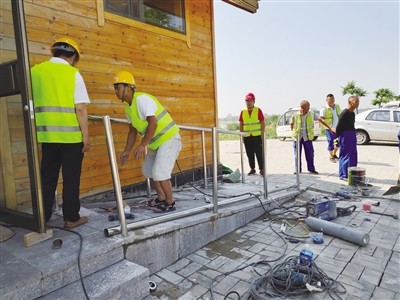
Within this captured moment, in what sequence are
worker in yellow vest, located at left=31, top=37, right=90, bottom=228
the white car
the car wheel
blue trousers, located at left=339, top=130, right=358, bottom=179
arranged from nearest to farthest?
worker in yellow vest, located at left=31, top=37, right=90, bottom=228 < blue trousers, located at left=339, top=130, right=358, bottom=179 < the white car < the car wheel

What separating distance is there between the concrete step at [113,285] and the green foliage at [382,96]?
43.0 meters

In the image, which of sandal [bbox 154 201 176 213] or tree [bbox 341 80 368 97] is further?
tree [bbox 341 80 368 97]

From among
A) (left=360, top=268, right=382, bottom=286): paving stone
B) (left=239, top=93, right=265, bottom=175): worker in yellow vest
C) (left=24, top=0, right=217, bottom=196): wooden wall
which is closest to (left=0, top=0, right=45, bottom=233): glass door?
(left=24, top=0, right=217, bottom=196): wooden wall

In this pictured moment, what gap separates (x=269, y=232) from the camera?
3.72m

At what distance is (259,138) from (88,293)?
520 centimetres

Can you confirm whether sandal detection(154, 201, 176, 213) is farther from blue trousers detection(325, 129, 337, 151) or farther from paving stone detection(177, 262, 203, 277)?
blue trousers detection(325, 129, 337, 151)

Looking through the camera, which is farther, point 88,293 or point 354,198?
point 354,198

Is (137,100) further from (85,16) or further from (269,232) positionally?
(269,232)

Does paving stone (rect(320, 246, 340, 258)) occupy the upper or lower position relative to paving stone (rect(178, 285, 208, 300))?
lower

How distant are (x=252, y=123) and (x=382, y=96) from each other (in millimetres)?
39977

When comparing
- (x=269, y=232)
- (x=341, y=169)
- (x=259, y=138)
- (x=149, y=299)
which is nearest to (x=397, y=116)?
(x=341, y=169)

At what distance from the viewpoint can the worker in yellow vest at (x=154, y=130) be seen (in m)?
2.95

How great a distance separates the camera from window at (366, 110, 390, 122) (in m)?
11.5

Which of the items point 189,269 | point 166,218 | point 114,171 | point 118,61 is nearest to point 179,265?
point 189,269
